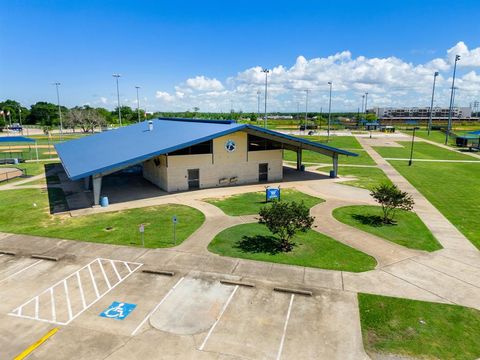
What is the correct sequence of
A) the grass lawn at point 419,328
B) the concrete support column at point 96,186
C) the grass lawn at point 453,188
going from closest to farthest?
the grass lawn at point 419,328, the grass lawn at point 453,188, the concrete support column at point 96,186

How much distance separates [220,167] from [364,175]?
18487 mm

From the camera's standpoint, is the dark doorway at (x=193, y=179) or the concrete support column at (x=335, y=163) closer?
the dark doorway at (x=193, y=179)

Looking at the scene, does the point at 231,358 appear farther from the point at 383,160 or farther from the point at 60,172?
the point at 383,160

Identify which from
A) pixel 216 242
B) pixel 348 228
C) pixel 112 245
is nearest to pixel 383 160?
pixel 348 228

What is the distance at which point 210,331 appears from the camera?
1159 cm

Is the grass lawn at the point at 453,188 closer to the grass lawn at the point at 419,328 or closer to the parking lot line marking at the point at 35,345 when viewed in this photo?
the grass lawn at the point at 419,328

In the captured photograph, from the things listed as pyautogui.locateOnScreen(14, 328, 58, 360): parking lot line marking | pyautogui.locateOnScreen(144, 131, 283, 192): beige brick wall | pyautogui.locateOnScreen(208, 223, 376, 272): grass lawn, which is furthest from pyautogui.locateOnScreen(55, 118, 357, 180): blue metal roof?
pyautogui.locateOnScreen(14, 328, 58, 360): parking lot line marking

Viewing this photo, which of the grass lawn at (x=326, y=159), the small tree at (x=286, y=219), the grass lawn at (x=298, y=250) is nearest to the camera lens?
the grass lawn at (x=298, y=250)

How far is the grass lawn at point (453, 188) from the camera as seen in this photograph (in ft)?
76.8

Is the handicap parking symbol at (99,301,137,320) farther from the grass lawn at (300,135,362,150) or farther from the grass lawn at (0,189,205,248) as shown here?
the grass lawn at (300,135,362,150)

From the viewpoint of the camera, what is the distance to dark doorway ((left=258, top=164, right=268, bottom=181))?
120 feet

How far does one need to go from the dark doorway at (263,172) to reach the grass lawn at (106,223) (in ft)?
40.2

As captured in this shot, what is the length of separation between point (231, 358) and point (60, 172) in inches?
1589

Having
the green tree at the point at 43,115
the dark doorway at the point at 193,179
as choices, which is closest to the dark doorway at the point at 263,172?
the dark doorway at the point at 193,179
